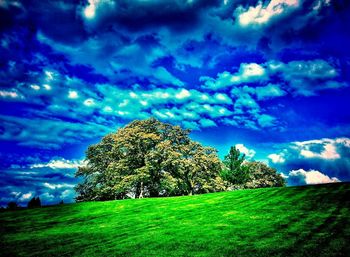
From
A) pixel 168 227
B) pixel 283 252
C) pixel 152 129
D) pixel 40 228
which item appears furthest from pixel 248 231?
pixel 152 129

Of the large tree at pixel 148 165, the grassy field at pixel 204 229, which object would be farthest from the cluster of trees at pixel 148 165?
the grassy field at pixel 204 229

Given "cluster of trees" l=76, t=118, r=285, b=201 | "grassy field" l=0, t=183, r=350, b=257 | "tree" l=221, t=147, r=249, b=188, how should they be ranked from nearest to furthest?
"grassy field" l=0, t=183, r=350, b=257
"cluster of trees" l=76, t=118, r=285, b=201
"tree" l=221, t=147, r=249, b=188

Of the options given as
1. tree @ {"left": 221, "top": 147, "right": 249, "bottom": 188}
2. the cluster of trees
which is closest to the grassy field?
the cluster of trees

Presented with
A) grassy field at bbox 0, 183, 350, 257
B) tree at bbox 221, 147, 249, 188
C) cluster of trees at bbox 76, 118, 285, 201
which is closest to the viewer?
grassy field at bbox 0, 183, 350, 257

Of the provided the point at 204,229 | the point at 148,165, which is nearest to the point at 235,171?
the point at 148,165

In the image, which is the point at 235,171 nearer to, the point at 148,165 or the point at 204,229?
the point at 148,165

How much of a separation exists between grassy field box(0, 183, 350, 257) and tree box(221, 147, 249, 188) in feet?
169

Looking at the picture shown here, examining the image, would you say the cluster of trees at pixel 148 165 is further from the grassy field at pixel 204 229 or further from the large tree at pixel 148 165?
the grassy field at pixel 204 229

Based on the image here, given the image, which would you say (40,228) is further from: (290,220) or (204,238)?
(290,220)

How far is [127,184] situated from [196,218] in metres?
30.1

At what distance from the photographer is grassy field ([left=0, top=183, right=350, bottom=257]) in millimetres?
14219

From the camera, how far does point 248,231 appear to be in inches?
680

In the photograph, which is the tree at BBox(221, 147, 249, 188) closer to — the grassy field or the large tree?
the large tree

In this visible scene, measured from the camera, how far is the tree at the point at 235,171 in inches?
3258
